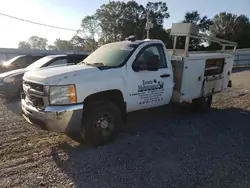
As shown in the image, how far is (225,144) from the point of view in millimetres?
5020

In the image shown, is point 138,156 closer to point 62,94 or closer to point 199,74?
point 62,94

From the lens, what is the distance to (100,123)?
4746mm

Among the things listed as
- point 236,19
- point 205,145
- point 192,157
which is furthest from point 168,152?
point 236,19

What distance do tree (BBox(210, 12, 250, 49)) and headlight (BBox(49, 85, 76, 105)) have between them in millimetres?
51153

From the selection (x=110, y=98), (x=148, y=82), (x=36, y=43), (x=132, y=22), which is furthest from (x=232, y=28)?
(x=36, y=43)

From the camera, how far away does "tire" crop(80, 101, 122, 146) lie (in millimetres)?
4586

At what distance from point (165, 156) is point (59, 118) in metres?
1.92

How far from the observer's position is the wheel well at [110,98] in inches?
181

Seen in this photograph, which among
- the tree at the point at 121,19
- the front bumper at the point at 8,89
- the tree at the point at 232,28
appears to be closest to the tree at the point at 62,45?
the tree at the point at 121,19

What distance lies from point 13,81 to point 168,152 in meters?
5.89

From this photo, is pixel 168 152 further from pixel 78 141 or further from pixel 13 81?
pixel 13 81

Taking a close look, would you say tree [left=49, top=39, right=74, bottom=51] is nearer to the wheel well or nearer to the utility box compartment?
the utility box compartment

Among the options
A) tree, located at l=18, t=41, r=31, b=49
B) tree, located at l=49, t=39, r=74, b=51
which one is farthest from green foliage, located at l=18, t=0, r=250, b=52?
tree, located at l=18, t=41, r=31, b=49

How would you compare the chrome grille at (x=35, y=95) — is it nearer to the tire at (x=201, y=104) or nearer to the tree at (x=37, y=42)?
the tire at (x=201, y=104)
